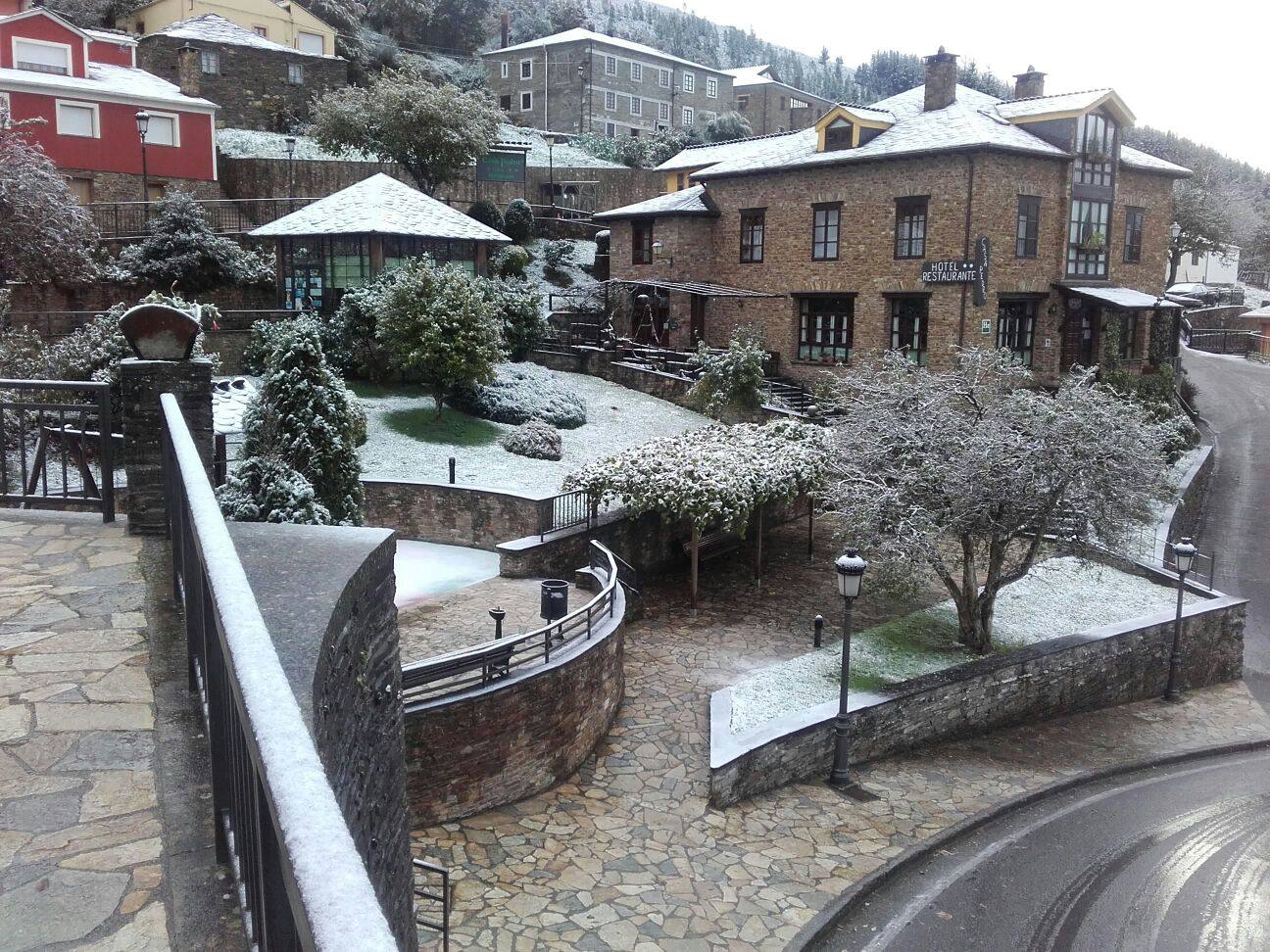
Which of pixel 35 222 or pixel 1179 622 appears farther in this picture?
pixel 35 222

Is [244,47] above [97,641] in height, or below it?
above

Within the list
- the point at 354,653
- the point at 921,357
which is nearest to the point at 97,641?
the point at 354,653

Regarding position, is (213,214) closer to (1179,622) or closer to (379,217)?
(379,217)

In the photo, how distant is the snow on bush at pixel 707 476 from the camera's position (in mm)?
19359

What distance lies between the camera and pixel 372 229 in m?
30.4

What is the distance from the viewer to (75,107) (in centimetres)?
3553

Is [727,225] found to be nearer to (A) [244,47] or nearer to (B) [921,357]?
(B) [921,357]

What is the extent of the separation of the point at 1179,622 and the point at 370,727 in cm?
1871

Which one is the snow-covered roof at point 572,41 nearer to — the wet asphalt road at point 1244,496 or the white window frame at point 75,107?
the white window frame at point 75,107

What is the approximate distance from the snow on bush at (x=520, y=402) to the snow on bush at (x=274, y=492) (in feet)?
37.7

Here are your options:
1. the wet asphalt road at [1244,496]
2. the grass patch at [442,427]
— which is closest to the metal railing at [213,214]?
the grass patch at [442,427]

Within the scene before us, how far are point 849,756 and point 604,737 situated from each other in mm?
3857

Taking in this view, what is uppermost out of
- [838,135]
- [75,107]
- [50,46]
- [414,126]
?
[50,46]

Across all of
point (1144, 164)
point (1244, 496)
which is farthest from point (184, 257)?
point (1244, 496)
